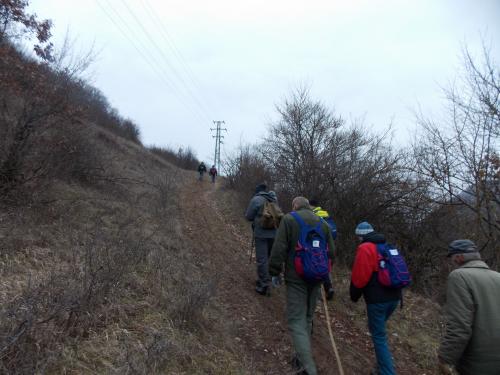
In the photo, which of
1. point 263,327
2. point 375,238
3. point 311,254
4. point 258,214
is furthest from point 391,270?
point 258,214

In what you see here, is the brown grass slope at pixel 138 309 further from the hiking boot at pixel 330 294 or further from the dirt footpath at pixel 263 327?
the hiking boot at pixel 330 294

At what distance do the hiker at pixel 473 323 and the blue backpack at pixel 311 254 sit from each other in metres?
1.34

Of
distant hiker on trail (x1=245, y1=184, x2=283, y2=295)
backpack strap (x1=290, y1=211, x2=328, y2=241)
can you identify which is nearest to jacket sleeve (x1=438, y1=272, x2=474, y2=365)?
backpack strap (x1=290, y1=211, x2=328, y2=241)

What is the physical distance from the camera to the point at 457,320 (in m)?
2.83

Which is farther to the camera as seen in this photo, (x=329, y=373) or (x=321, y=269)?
(x=329, y=373)

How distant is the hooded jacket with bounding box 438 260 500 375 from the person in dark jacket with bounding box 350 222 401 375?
1062mm

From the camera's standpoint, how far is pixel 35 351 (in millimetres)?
2934

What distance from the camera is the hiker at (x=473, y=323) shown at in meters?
2.77

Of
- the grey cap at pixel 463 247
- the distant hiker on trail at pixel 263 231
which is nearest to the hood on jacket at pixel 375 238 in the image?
the grey cap at pixel 463 247

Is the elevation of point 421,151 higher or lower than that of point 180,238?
higher

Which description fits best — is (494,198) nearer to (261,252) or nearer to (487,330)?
(261,252)

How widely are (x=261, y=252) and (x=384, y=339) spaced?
2.65 meters

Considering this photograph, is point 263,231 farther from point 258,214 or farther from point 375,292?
point 375,292

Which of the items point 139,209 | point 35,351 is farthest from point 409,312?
point 139,209
